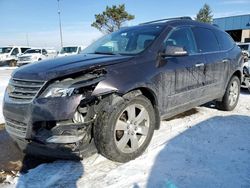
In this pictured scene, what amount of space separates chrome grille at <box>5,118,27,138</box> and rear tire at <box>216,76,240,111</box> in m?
4.20

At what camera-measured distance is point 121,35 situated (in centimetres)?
477

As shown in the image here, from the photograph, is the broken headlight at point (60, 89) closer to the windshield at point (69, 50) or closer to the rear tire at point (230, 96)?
the rear tire at point (230, 96)

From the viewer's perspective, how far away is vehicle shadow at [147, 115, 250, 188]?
119 inches

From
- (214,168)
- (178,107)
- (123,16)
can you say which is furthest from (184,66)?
(123,16)

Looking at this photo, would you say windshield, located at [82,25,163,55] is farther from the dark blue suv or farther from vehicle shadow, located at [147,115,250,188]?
vehicle shadow, located at [147,115,250,188]

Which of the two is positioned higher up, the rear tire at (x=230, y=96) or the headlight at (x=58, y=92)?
the headlight at (x=58, y=92)

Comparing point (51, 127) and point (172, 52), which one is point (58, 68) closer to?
point (51, 127)

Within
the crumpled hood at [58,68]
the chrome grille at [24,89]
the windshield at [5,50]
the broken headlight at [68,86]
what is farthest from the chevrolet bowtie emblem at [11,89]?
the windshield at [5,50]

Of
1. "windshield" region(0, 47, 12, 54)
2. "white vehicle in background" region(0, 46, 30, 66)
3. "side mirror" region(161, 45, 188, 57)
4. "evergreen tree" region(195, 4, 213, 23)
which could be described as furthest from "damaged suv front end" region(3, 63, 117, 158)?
"evergreen tree" region(195, 4, 213, 23)

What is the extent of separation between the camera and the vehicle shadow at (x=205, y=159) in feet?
9.96

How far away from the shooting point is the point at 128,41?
445 centimetres

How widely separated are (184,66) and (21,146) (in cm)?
264

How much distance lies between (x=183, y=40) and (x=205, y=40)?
76 cm

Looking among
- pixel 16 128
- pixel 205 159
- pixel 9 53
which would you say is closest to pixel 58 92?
pixel 16 128
